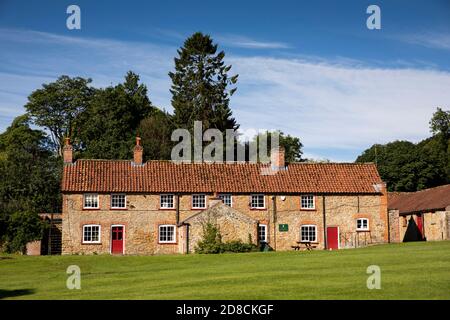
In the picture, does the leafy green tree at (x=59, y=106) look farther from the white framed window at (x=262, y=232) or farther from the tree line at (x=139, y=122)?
the white framed window at (x=262, y=232)

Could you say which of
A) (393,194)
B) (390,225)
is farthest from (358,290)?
(393,194)

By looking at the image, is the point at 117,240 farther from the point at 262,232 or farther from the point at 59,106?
the point at 59,106

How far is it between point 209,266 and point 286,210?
64.1 feet

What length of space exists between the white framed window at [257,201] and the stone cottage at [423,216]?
35.5 feet

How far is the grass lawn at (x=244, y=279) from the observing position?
1952cm

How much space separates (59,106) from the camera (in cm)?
7938

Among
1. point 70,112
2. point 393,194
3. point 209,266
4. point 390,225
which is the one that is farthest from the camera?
point 70,112

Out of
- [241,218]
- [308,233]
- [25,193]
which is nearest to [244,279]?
[241,218]

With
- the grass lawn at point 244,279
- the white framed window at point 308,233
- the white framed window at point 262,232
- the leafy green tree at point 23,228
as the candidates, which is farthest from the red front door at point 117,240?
the white framed window at point 308,233

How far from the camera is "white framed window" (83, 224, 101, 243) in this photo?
156 ft

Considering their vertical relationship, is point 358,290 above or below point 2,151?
below

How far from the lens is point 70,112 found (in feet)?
262
